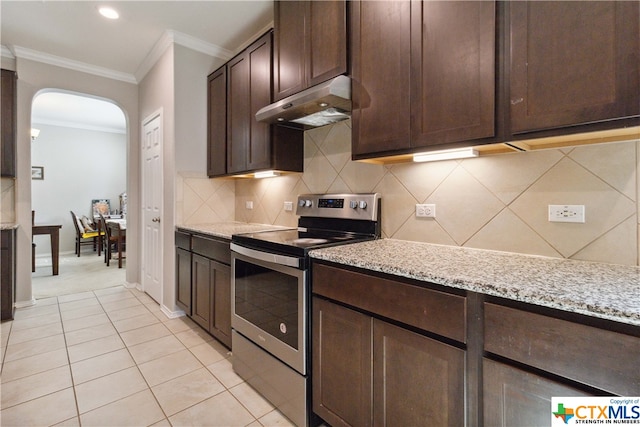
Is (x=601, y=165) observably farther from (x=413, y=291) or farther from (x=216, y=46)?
(x=216, y=46)

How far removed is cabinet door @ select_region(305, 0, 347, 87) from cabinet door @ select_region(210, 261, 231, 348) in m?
1.46

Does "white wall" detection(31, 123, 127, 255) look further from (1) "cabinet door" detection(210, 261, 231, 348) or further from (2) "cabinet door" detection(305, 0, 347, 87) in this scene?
(2) "cabinet door" detection(305, 0, 347, 87)

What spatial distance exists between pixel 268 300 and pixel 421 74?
1425mm

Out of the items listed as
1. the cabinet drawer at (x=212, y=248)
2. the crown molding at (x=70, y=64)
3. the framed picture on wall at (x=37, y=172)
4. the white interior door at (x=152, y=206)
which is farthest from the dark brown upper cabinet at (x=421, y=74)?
the framed picture on wall at (x=37, y=172)

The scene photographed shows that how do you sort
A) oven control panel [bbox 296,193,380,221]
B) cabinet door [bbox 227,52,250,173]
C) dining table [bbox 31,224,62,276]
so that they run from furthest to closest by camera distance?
dining table [bbox 31,224,62,276] → cabinet door [bbox 227,52,250,173] → oven control panel [bbox 296,193,380,221]

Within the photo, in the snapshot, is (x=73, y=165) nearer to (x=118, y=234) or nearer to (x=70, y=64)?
(x=118, y=234)

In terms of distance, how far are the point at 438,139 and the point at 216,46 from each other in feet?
9.16

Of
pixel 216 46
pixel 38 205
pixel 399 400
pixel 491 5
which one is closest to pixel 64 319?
pixel 216 46

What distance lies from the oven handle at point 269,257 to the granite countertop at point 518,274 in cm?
11

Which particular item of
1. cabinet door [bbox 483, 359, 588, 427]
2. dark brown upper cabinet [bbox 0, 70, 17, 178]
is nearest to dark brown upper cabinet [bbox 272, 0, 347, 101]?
cabinet door [bbox 483, 359, 588, 427]

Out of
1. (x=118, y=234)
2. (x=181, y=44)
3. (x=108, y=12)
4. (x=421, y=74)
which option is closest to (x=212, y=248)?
(x=421, y=74)

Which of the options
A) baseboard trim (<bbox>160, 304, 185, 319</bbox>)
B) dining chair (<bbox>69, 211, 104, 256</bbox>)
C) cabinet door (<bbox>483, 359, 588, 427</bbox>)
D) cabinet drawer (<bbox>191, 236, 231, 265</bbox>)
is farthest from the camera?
dining chair (<bbox>69, 211, 104, 256</bbox>)

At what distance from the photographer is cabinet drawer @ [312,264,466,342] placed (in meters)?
1.00

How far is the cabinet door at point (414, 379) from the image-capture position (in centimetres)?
101
